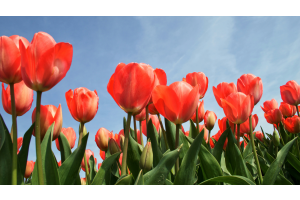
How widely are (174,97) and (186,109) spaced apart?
8cm

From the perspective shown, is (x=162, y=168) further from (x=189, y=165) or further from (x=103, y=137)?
(x=103, y=137)

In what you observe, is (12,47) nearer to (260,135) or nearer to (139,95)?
(139,95)

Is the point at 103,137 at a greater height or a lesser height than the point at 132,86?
lesser

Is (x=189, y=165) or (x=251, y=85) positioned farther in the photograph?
(x=251, y=85)

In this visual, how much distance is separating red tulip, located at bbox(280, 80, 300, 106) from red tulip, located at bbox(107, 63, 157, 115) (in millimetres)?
3020

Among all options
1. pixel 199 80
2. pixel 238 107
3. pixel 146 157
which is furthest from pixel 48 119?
pixel 199 80

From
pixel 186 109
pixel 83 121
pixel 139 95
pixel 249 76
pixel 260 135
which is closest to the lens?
pixel 139 95

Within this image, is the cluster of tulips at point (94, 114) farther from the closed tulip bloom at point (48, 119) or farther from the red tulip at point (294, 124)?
the red tulip at point (294, 124)

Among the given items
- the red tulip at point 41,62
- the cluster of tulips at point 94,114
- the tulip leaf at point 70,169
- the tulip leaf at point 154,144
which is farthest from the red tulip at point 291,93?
the red tulip at point 41,62

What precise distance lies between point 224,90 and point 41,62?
4.67 ft

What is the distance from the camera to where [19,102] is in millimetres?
1062

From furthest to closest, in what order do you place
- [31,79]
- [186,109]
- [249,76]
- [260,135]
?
[260,135] → [249,76] → [186,109] → [31,79]

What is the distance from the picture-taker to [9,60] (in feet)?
2.71

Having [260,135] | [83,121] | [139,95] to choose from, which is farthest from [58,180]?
[260,135]
